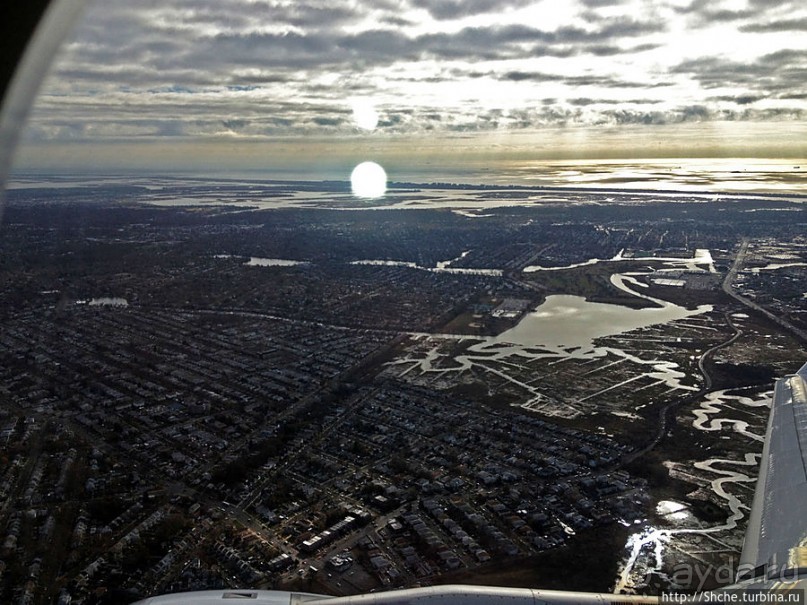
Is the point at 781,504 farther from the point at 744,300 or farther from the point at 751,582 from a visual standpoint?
the point at 744,300

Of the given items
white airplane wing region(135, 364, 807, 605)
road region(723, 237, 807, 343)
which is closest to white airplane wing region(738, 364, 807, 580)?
white airplane wing region(135, 364, 807, 605)

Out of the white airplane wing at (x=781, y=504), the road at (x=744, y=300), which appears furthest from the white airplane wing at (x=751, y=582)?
the road at (x=744, y=300)

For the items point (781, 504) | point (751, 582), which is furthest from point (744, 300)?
point (751, 582)

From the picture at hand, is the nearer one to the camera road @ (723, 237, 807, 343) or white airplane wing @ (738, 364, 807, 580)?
white airplane wing @ (738, 364, 807, 580)

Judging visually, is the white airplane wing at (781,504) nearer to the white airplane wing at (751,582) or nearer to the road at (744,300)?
the white airplane wing at (751,582)

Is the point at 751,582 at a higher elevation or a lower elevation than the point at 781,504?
higher

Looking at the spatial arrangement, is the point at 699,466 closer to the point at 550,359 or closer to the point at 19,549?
the point at 550,359

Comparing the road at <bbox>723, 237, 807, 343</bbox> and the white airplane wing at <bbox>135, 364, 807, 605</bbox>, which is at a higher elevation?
the white airplane wing at <bbox>135, 364, 807, 605</bbox>

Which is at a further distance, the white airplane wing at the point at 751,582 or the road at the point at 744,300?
the road at the point at 744,300

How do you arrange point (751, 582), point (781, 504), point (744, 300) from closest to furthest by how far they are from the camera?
point (751, 582), point (781, 504), point (744, 300)

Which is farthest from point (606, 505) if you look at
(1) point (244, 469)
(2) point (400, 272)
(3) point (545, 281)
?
(2) point (400, 272)

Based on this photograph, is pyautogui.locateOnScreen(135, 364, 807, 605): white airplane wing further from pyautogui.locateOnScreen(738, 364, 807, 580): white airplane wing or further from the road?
the road
